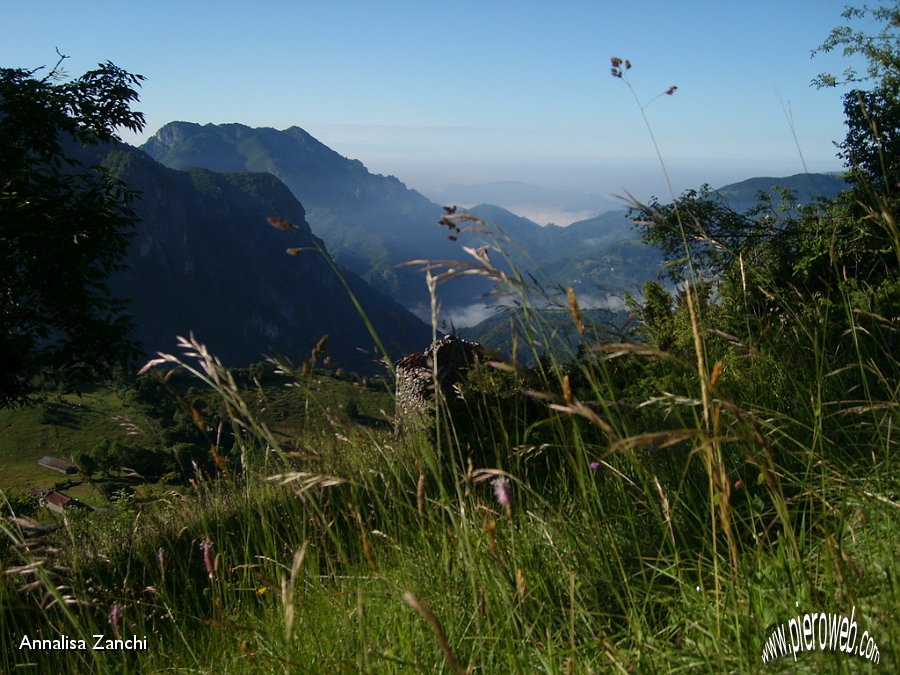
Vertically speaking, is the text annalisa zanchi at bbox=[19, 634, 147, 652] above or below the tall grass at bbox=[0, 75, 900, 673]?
below

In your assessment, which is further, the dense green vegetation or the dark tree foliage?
the dark tree foliage

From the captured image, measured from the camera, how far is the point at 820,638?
136 centimetres

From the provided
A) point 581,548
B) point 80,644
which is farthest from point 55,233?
point 581,548

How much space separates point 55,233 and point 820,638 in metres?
12.5

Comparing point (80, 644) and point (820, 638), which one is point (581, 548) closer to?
point (820, 638)

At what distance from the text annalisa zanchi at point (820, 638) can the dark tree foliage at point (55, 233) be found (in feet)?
39.3

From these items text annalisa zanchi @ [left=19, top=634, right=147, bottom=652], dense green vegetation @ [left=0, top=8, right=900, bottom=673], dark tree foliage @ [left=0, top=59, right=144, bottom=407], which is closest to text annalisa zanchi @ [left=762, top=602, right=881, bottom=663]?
dense green vegetation @ [left=0, top=8, right=900, bottom=673]

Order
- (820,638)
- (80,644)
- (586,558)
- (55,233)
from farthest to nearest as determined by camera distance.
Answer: (55,233) → (80,644) → (586,558) → (820,638)

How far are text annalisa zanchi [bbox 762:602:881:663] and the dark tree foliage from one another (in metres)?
12.0

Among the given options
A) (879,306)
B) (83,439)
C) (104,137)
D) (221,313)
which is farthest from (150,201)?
(879,306)

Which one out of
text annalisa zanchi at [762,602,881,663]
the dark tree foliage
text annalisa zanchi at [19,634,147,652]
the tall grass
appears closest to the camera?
text annalisa zanchi at [762,602,881,663]

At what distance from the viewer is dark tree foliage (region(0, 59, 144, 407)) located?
11.3 m

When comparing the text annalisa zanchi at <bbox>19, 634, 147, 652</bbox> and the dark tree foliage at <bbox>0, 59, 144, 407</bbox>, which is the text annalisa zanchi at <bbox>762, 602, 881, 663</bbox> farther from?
the dark tree foliage at <bbox>0, 59, 144, 407</bbox>

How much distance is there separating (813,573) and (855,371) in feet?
6.24
